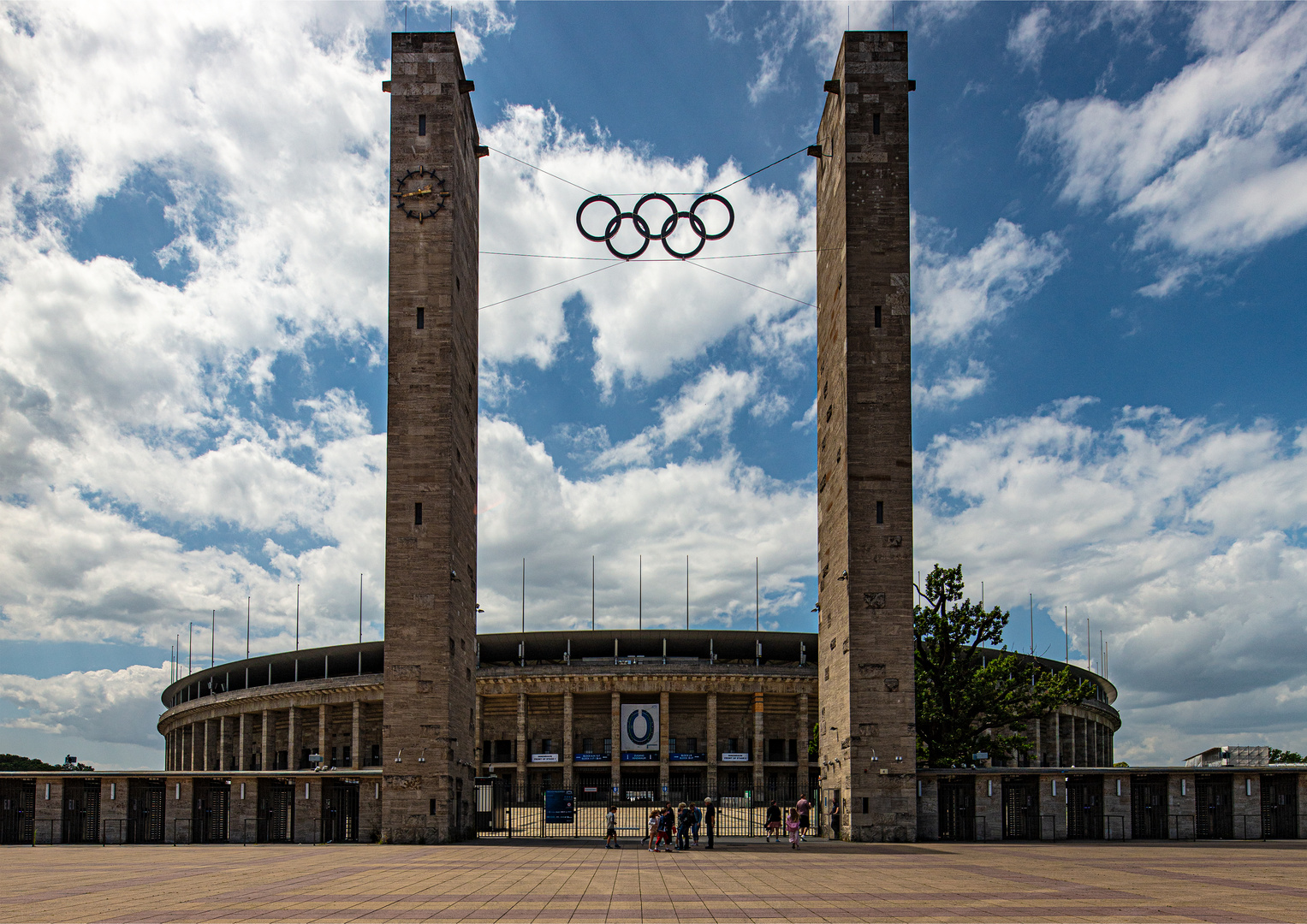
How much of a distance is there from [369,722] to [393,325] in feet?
156

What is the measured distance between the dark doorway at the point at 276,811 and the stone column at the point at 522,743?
128 ft

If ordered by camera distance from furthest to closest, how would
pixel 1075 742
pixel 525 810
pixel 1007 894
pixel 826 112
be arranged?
1. pixel 1075 742
2. pixel 525 810
3. pixel 826 112
4. pixel 1007 894

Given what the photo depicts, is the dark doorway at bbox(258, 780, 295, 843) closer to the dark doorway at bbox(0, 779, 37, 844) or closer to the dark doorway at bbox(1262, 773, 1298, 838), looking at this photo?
the dark doorway at bbox(0, 779, 37, 844)

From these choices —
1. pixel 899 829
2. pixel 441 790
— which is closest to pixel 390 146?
pixel 441 790

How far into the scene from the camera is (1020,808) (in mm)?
38312

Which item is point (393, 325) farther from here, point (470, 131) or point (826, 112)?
point (826, 112)

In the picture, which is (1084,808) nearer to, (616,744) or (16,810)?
(16,810)

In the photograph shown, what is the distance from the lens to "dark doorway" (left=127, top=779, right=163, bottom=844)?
129ft

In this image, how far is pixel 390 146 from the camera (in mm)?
43750

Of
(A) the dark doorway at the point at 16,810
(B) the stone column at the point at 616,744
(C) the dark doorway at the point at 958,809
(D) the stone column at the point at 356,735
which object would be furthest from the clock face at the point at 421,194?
(D) the stone column at the point at 356,735

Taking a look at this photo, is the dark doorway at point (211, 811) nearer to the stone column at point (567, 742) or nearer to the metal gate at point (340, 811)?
the metal gate at point (340, 811)

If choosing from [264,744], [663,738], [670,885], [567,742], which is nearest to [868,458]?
[670,885]

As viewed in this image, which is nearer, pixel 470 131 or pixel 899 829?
pixel 899 829

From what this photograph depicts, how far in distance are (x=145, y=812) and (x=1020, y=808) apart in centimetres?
3307
